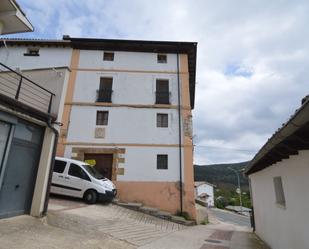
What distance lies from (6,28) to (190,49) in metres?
12.0

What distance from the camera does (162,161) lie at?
14.1 m

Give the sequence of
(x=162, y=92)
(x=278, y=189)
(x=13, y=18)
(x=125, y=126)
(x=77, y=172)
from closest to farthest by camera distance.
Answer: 1. (x=278, y=189)
2. (x=13, y=18)
3. (x=77, y=172)
4. (x=125, y=126)
5. (x=162, y=92)

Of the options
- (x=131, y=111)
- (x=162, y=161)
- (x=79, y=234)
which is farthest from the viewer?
(x=131, y=111)

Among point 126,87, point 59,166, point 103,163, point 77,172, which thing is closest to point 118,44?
point 126,87

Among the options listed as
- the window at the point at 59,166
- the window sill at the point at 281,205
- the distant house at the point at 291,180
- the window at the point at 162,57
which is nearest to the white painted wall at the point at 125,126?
the window at the point at 59,166

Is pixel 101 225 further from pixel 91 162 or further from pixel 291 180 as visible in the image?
pixel 91 162

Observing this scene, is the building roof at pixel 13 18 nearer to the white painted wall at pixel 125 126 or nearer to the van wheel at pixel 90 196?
the van wheel at pixel 90 196

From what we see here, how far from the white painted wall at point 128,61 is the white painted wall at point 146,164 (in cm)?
580

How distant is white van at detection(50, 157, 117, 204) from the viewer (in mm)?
10336

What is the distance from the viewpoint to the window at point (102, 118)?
14.8 m

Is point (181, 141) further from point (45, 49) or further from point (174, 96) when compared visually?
point (45, 49)

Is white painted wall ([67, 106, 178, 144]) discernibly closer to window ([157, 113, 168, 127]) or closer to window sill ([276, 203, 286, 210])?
window ([157, 113, 168, 127])

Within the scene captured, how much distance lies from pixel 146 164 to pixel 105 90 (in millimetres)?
5608

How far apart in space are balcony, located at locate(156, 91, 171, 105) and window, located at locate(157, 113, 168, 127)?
0.89 metres
